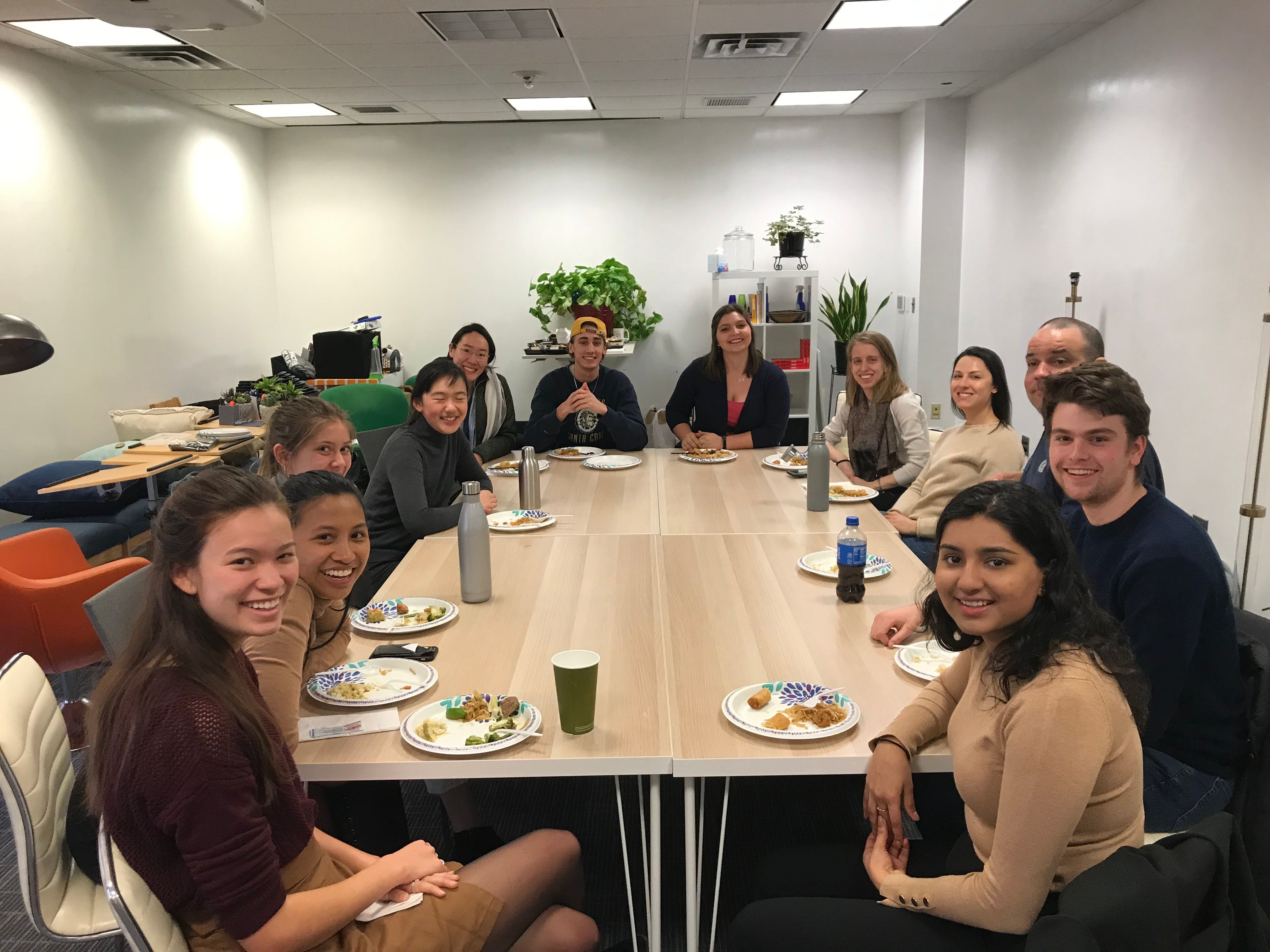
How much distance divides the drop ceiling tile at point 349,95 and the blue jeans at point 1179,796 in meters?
5.47

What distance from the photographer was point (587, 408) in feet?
13.8

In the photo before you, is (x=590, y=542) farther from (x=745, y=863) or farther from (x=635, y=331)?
(x=635, y=331)

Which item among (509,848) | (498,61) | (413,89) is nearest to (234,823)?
(509,848)

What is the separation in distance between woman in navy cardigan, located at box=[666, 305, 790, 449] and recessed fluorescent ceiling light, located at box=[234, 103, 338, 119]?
349 cm

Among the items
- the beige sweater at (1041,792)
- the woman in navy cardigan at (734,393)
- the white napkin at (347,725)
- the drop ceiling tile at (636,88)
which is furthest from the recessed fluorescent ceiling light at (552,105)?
the beige sweater at (1041,792)

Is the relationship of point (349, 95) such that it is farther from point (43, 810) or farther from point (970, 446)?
point (43, 810)

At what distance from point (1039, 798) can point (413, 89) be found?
18.3ft

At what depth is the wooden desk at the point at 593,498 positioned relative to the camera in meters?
3.04

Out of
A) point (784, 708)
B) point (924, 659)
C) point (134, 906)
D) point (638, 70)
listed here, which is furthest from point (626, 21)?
point (134, 906)

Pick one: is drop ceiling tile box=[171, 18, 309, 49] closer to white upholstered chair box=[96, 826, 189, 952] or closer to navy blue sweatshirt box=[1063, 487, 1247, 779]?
white upholstered chair box=[96, 826, 189, 952]

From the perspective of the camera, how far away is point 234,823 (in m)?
1.19

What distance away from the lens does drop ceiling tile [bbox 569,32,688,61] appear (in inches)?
180

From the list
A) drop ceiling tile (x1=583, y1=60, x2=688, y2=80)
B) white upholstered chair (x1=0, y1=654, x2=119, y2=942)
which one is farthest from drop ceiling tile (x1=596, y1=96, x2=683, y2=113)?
white upholstered chair (x1=0, y1=654, x2=119, y2=942)

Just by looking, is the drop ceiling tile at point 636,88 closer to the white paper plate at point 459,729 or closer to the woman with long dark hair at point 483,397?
the woman with long dark hair at point 483,397
